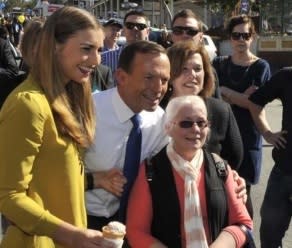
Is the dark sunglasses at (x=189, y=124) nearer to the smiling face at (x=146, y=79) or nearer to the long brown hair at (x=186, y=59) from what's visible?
the smiling face at (x=146, y=79)

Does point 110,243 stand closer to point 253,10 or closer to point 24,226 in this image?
point 24,226

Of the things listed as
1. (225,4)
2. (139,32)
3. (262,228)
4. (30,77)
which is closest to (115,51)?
(139,32)

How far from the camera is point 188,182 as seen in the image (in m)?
2.54

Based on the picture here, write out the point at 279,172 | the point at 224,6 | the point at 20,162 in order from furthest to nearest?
1. the point at 224,6
2. the point at 279,172
3. the point at 20,162

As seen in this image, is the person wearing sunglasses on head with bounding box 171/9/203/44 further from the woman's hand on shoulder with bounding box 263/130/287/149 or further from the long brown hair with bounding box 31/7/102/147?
the long brown hair with bounding box 31/7/102/147

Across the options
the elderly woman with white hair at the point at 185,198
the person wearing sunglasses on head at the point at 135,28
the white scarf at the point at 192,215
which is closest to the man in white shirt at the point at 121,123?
the elderly woman with white hair at the point at 185,198

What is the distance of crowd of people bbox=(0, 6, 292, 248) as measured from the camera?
6.84 ft

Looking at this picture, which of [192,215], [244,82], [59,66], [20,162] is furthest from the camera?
[244,82]

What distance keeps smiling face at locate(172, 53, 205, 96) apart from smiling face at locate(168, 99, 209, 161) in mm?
505

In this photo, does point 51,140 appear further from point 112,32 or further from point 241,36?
point 112,32

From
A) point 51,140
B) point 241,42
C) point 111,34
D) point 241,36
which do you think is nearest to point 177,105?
point 51,140

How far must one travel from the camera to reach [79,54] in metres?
2.27

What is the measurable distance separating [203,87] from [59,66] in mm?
1203

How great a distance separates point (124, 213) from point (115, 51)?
10.6ft
